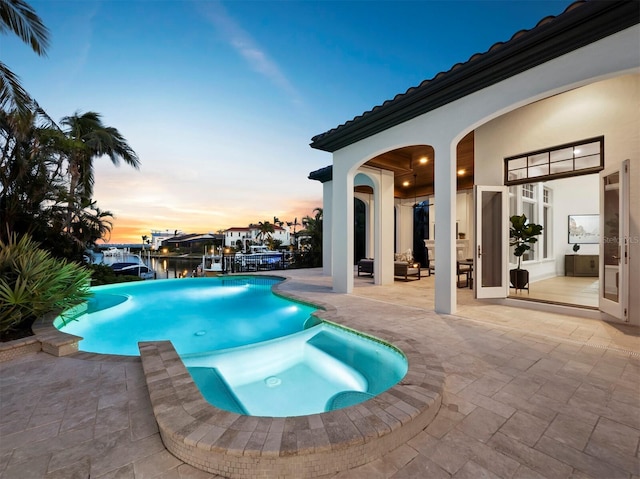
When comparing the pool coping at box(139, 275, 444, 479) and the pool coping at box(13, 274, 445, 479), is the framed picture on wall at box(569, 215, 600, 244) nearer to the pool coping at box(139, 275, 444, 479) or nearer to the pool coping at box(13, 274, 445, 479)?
the pool coping at box(13, 274, 445, 479)

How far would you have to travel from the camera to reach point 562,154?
553cm

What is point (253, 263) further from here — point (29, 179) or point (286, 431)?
point (286, 431)

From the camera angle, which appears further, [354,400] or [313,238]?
[313,238]

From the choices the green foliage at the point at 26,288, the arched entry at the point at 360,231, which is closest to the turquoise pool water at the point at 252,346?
the green foliage at the point at 26,288

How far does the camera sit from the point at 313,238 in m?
14.9

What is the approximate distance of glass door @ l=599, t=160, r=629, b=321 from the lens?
4.41 metres

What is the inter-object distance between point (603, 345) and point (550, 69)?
411 centimetres

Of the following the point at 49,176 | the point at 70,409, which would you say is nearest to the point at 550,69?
the point at 70,409

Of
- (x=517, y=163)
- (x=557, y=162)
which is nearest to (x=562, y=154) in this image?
(x=557, y=162)

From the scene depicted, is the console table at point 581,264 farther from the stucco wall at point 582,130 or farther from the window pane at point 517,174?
the stucco wall at point 582,130

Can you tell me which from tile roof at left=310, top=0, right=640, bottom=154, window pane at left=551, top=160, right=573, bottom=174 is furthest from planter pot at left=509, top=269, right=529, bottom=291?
tile roof at left=310, top=0, right=640, bottom=154

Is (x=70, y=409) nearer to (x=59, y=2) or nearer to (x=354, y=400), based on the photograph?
(x=354, y=400)

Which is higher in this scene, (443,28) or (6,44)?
(443,28)

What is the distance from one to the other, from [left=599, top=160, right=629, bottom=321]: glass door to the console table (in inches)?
268
